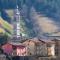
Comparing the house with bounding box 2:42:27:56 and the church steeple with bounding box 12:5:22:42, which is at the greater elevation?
the church steeple with bounding box 12:5:22:42

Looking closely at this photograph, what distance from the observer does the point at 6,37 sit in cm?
276

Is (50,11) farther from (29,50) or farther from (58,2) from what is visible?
(29,50)

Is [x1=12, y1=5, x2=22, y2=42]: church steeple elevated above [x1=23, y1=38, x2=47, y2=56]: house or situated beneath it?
elevated above

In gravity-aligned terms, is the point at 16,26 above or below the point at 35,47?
above

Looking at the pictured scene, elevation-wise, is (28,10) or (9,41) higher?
(28,10)

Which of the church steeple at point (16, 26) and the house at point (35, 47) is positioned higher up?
the church steeple at point (16, 26)

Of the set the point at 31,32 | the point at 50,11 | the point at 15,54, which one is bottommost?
the point at 15,54

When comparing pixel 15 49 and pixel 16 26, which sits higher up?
pixel 16 26

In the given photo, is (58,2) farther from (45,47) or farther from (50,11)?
(45,47)

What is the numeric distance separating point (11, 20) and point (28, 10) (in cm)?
19

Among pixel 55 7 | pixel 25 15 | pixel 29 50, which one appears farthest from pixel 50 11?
pixel 29 50

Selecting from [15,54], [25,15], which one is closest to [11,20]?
[25,15]

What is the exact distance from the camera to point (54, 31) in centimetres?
275

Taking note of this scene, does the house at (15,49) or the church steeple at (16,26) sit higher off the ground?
the church steeple at (16,26)
